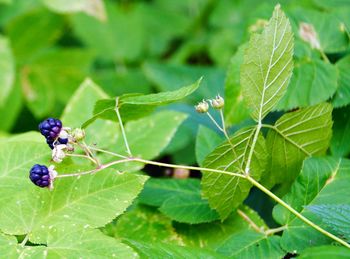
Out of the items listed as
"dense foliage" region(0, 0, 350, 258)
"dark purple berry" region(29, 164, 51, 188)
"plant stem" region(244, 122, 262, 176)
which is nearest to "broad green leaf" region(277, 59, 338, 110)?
"dense foliage" region(0, 0, 350, 258)

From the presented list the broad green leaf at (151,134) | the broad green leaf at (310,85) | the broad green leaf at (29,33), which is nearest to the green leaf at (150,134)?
the broad green leaf at (151,134)

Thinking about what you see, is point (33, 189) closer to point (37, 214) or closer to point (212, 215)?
point (37, 214)

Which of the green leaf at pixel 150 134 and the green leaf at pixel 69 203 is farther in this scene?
the green leaf at pixel 150 134

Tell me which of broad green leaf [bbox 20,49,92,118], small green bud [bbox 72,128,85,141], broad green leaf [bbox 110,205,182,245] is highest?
small green bud [bbox 72,128,85,141]

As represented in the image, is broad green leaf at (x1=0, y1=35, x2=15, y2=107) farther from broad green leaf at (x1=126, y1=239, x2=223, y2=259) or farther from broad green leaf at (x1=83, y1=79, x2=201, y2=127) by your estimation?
broad green leaf at (x1=126, y1=239, x2=223, y2=259)

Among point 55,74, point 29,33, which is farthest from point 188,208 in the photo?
point 29,33

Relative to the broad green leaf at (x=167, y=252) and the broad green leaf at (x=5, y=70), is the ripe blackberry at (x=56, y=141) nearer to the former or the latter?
the broad green leaf at (x=167, y=252)

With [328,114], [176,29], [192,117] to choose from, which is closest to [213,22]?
[176,29]
